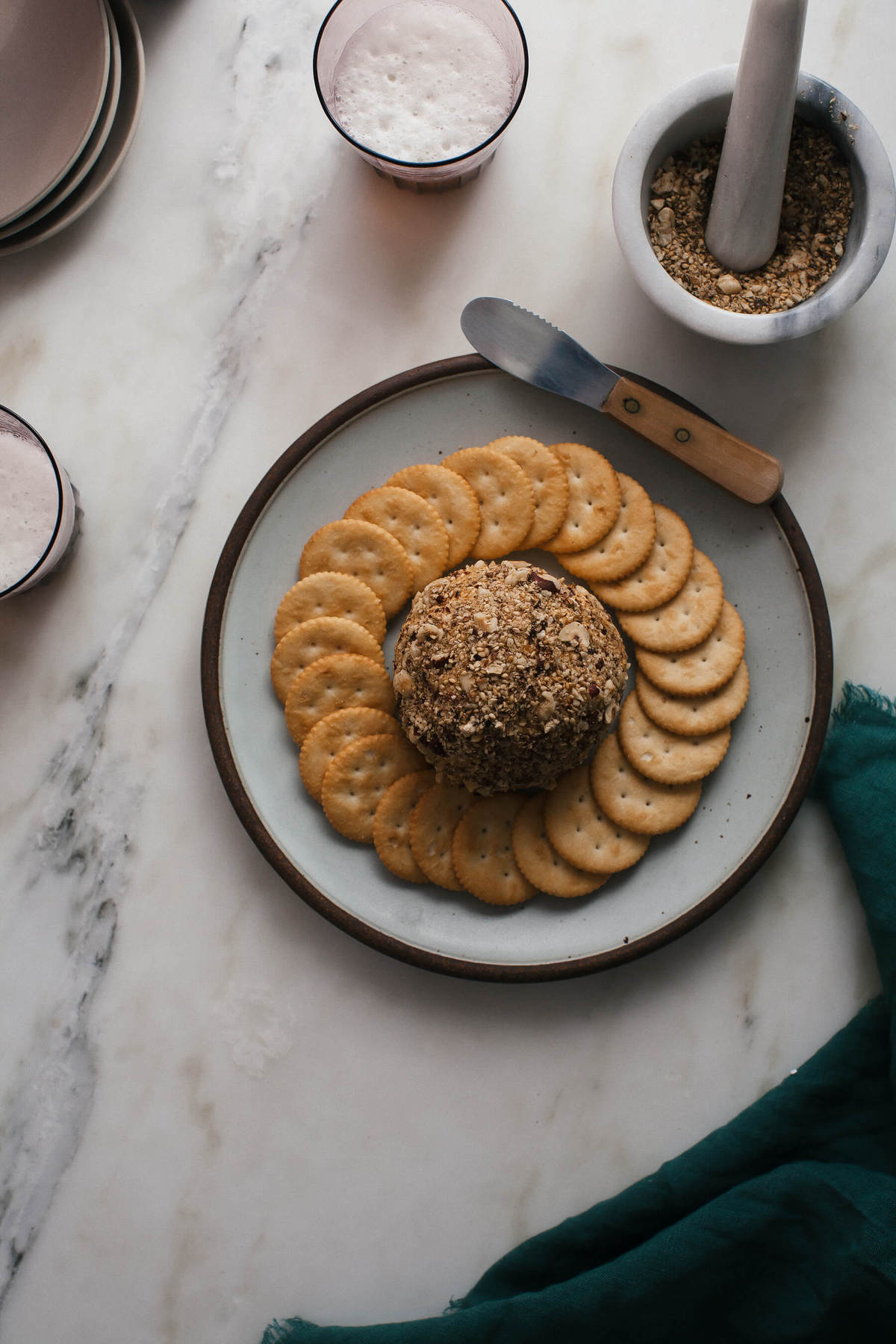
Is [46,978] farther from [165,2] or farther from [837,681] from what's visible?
[165,2]

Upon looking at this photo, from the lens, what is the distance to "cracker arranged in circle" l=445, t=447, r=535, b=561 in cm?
163

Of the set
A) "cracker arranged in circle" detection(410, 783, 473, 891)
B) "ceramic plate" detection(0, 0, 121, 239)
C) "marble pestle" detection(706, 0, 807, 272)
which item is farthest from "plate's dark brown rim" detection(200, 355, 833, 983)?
"ceramic plate" detection(0, 0, 121, 239)

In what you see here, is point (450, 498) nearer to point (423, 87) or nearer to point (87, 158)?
point (423, 87)

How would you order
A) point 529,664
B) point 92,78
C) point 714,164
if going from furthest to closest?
1. point 92,78
2. point 714,164
3. point 529,664

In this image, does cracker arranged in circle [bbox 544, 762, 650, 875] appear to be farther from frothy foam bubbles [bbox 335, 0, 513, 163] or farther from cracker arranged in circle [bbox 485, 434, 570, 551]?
frothy foam bubbles [bbox 335, 0, 513, 163]

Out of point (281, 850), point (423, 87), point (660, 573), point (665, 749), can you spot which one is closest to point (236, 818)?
point (281, 850)

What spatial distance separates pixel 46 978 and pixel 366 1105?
0.67 meters

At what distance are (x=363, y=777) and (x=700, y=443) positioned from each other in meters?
0.84

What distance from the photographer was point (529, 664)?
56.6 inches

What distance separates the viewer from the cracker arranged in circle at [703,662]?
162 cm

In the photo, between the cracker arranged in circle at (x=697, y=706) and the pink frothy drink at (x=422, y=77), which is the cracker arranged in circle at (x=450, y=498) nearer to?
the cracker arranged in circle at (x=697, y=706)

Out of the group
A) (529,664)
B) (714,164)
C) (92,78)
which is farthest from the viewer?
(92,78)

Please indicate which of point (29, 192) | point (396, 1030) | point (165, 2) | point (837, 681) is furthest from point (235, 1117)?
point (165, 2)

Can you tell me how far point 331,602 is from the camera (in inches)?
64.8
